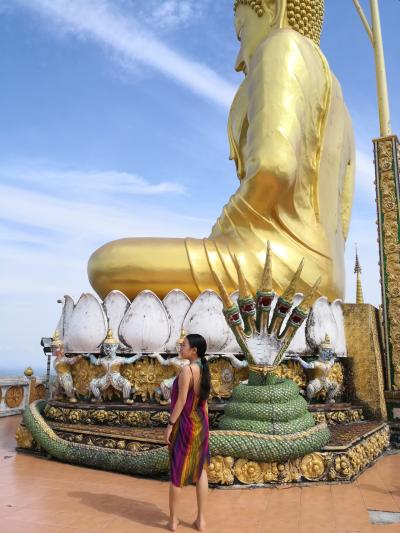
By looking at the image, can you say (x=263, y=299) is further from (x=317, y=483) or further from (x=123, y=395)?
(x=123, y=395)

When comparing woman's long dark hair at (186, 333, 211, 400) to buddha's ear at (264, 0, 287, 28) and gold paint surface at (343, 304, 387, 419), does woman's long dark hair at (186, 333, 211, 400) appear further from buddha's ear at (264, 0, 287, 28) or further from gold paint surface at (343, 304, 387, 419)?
buddha's ear at (264, 0, 287, 28)

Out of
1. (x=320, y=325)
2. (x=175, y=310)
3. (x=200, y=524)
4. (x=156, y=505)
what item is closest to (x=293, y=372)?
(x=320, y=325)

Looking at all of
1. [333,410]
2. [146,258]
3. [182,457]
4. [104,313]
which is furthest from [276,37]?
[182,457]

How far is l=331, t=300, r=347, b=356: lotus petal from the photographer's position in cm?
635

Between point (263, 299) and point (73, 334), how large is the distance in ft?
8.66

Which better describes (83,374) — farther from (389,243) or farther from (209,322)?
(389,243)

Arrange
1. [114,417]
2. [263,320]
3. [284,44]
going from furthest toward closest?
A: [284,44] → [114,417] → [263,320]

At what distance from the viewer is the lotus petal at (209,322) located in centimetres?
578

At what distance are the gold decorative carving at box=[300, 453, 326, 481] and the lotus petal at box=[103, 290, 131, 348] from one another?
104 inches

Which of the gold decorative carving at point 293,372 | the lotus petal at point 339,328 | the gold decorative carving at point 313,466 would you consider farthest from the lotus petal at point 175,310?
the gold decorative carving at point 313,466

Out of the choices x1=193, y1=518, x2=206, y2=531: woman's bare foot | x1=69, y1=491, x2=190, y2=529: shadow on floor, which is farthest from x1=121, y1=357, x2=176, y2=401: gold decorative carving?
x1=193, y1=518, x2=206, y2=531: woman's bare foot

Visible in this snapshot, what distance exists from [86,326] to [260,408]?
2.53 metres

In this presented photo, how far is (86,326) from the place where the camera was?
19.6 ft

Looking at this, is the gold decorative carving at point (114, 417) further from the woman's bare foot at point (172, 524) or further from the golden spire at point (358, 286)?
the golden spire at point (358, 286)
